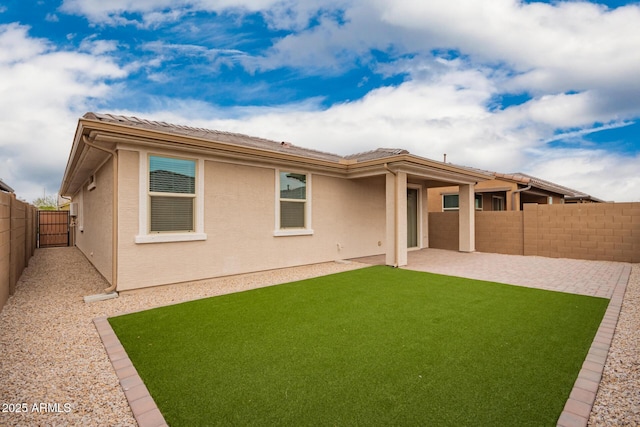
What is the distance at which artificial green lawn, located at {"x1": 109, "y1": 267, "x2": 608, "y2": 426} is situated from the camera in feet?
7.64

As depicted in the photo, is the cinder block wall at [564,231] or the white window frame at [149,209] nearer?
the white window frame at [149,209]

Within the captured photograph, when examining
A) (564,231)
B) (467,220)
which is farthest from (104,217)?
(564,231)

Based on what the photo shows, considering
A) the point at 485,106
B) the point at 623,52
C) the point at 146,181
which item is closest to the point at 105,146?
the point at 146,181

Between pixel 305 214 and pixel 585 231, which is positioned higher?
pixel 305 214

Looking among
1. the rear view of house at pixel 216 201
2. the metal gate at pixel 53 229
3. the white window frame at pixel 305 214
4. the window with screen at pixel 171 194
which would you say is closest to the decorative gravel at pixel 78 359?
the rear view of house at pixel 216 201

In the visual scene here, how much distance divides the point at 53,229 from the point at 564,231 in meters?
23.8

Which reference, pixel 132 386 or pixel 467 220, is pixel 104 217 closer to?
pixel 132 386

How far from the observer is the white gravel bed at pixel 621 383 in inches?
89.7

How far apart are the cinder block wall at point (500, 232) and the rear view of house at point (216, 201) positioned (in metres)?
2.44

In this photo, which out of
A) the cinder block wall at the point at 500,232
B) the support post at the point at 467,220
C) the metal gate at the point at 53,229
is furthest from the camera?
the metal gate at the point at 53,229

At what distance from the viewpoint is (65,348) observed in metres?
3.59

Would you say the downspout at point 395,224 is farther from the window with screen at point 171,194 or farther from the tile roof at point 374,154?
the window with screen at point 171,194

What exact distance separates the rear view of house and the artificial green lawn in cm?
180

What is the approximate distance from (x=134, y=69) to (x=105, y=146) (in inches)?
225
